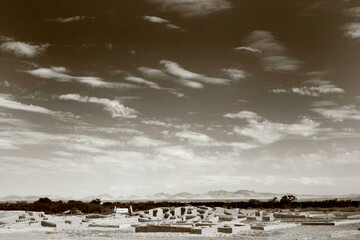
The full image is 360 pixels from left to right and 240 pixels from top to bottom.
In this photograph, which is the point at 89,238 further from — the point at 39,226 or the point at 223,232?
the point at 39,226

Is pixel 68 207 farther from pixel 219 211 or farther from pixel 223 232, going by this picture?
pixel 223 232

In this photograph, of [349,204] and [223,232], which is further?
[349,204]

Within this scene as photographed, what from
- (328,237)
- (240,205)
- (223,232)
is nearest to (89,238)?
(223,232)

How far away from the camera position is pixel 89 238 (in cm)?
2200

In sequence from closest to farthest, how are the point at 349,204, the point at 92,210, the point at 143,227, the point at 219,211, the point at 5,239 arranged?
the point at 5,239 → the point at 143,227 → the point at 219,211 → the point at 92,210 → the point at 349,204

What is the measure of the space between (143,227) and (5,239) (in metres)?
8.23

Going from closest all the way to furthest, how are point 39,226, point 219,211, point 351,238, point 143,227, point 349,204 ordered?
1. point 351,238
2. point 143,227
3. point 39,226
4. point 219,211
5. point 349,204

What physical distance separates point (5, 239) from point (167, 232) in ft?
30.4

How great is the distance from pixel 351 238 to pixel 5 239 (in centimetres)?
1836

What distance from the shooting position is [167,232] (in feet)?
82.8

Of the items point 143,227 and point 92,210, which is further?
point 92,210

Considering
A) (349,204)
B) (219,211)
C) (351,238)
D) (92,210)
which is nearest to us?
(351,238)

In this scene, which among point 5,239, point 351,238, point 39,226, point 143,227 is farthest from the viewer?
point 39,226

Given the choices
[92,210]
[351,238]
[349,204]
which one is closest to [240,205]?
[349,204]
